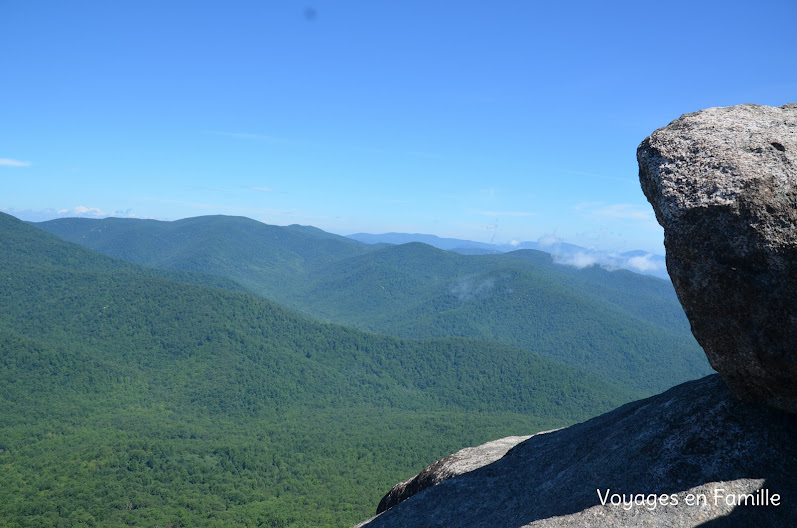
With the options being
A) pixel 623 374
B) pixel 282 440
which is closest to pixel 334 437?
pixel 282 440

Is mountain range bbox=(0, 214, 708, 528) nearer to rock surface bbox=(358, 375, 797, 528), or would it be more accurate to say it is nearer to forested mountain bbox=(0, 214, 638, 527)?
forested mountain bbox=(0, 214, 638, 527)

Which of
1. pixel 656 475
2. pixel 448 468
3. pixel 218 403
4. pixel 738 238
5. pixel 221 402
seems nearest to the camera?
pixel 738 238

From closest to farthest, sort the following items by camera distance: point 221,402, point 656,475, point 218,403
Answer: point 656,475 < point 218,403 < point 221,402

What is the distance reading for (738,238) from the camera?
23.4 feet

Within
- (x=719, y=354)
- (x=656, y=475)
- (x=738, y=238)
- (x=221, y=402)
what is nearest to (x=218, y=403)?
(x=221, y=402)

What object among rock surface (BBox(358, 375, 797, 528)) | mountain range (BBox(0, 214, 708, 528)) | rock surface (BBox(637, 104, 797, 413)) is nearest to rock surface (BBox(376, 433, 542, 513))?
rock surface (BBox(358, 375, 797, 528))

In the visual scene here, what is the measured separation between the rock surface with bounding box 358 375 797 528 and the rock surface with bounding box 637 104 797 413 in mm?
740

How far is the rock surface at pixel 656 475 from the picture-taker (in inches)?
294

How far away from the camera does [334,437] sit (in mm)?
104000

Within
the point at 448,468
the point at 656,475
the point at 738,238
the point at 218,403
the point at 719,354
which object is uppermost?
the point at 738,238

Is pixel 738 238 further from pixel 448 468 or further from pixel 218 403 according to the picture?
pixel 218 403

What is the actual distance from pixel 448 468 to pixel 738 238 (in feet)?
29.8

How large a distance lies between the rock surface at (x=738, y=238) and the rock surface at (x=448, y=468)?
22.0 ft

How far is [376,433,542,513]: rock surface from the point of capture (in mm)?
13049
